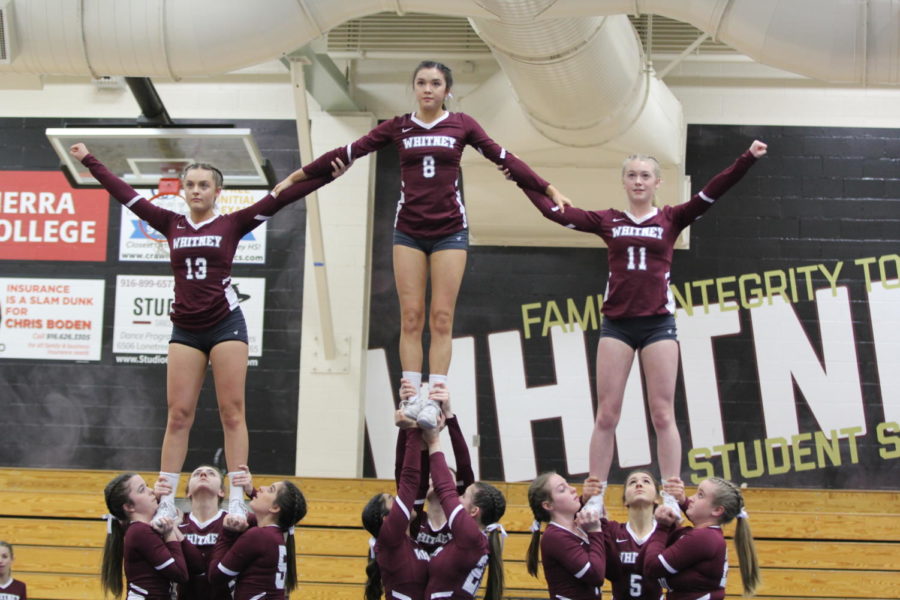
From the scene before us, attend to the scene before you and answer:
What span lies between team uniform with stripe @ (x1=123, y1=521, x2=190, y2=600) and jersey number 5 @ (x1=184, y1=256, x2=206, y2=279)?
128 centimetres

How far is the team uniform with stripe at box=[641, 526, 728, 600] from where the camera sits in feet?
15.8

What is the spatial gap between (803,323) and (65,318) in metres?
7.54

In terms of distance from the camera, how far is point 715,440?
33.8 feet

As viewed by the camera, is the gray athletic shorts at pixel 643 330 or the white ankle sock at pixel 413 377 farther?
the gray athletic shorts at pixel 643 330

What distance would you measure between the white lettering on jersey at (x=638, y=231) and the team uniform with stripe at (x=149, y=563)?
2.78m

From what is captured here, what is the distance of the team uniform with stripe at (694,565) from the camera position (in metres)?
4.82

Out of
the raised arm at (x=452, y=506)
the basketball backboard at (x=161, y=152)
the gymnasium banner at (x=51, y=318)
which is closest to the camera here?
the raised arm at (x=452, y=506)

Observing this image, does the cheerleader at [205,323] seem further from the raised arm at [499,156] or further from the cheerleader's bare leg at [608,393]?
the cheerleader's bare leg at [608,393]

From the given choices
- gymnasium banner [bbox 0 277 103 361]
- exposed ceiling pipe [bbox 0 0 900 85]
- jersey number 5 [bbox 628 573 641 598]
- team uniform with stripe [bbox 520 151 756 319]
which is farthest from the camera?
gymnasium banner [bbox 0 277 103 361]

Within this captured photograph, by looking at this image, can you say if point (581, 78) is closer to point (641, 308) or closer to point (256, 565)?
point (641, 308)

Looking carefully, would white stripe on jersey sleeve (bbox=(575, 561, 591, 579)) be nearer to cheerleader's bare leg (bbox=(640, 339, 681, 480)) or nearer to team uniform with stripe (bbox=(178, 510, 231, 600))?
cheerleader's bare leg (bbox=(640, 339, 681, 480))

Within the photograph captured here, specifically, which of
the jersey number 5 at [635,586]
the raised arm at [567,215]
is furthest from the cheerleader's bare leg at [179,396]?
the jersey number 5 at [635,586]

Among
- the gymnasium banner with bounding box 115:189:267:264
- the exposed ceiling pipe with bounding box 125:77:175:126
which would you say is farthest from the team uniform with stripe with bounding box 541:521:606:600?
the gymnasium banner with bounding box 115:189:267:264

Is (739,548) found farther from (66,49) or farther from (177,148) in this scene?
(177,148)
